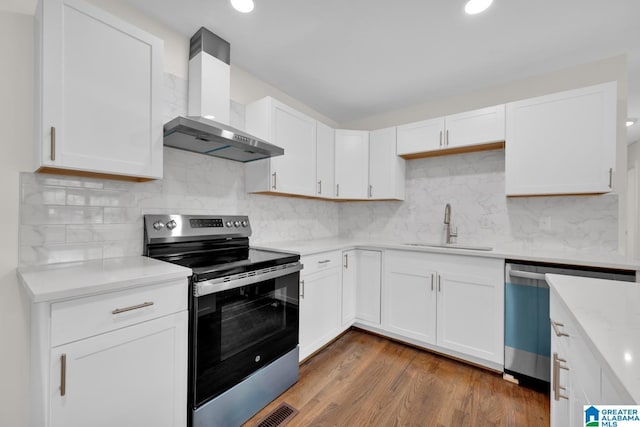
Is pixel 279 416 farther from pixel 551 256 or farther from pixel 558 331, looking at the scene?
pixel 551 256

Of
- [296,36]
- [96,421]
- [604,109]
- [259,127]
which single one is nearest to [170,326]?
[96,421]

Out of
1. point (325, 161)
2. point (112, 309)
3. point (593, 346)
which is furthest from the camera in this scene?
point (325, 161)

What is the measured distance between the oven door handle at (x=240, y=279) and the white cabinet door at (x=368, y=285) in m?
1.01

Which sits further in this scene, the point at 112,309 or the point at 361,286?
the point at 361,286

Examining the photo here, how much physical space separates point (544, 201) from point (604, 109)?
30.6 inches

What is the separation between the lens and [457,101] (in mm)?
2818

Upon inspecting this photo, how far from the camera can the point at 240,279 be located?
1.50 m

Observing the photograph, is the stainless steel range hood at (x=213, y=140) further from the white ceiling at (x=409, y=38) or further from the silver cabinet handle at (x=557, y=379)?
the silver cabinet handle at (x=557, y=379)

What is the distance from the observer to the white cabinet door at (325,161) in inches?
109

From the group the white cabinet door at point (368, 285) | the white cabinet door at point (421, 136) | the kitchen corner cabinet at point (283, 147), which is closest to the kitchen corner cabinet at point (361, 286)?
the white cabinet door at point (368, 285)

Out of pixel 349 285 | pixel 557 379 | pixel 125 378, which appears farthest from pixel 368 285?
pixel 125 378

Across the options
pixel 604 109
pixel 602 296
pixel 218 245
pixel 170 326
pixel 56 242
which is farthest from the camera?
pixel 218 245

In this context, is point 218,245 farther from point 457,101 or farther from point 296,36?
point 457,101

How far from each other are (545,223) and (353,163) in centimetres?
187
